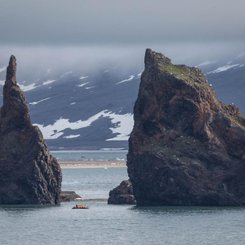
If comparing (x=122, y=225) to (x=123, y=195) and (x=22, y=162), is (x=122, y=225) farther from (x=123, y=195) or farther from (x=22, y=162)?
(x=123, y=195)

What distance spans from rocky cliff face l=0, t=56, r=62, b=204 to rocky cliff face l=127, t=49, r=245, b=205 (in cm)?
905

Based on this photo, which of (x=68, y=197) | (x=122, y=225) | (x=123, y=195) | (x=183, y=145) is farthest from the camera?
(x=68, y=197)

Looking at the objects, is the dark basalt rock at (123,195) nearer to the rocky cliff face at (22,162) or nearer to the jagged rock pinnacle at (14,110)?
the rocky cliff face at (22,162)

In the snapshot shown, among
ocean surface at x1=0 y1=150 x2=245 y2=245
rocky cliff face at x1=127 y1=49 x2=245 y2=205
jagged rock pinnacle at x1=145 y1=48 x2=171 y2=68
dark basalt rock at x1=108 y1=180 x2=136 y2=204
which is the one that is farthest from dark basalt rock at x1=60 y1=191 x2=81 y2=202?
jagged rock pinnacle at x1=145 y1=48 x2=171 y2=68

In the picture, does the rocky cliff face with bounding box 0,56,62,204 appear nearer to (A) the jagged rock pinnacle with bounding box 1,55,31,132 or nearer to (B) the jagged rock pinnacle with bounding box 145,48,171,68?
(A) the jagged rock pinnacle with bounding box 1,55,31,132

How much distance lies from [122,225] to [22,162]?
2330 cm

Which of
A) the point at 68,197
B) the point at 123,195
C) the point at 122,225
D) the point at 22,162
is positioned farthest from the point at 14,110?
the point at 122,225

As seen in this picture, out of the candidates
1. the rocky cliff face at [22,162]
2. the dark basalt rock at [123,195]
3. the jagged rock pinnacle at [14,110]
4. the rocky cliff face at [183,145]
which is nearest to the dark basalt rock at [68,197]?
the dark basalt rock at [123,195]

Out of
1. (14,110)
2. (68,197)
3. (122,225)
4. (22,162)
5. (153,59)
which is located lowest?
(122,225)

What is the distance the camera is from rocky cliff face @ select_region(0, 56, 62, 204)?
144 meters

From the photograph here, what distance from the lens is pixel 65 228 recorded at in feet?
403

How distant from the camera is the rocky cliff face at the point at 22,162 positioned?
474 feet

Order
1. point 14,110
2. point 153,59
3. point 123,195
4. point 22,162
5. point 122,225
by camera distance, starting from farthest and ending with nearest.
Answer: point 123,195 < point 14,110 < point 22,162 < point 153,59 < point 122,225

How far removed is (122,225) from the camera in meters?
124
